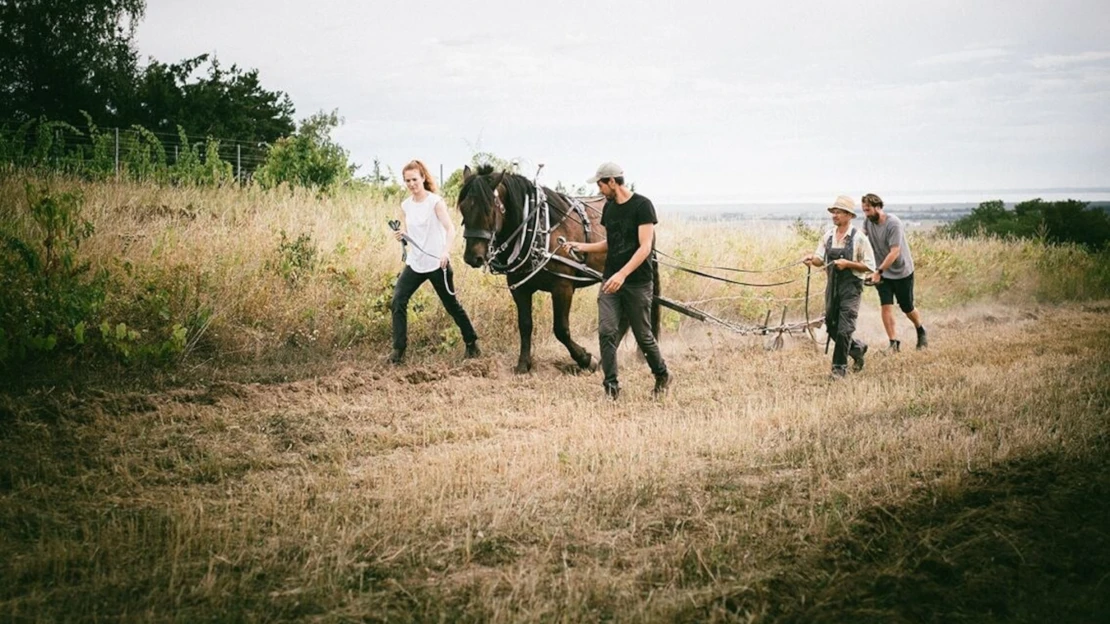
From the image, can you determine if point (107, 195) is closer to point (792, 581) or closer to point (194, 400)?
point (194, 400)

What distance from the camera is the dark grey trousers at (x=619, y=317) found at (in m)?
7.47

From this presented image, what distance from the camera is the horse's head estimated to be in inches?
318

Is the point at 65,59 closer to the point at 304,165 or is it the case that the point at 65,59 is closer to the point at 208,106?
the point at 208,106

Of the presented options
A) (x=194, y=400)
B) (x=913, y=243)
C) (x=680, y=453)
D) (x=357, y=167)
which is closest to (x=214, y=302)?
(x=194, y=400)

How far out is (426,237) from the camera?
8750 mm

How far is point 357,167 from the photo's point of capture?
2114 centimetres

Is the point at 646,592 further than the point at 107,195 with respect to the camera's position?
No

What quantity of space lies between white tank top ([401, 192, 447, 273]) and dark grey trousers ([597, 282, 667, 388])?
81.5 inches

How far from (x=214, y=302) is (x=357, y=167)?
490 inches

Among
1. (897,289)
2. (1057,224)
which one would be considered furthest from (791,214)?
(897,289)

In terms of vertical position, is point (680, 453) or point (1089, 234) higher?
point (1089, 234)

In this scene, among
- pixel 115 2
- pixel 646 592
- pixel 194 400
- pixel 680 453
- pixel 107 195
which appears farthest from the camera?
pixel 115 2

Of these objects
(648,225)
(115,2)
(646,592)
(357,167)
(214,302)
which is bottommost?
(646,592)

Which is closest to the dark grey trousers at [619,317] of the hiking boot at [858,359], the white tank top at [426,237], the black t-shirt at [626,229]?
the black t-shirt at [626,229]
